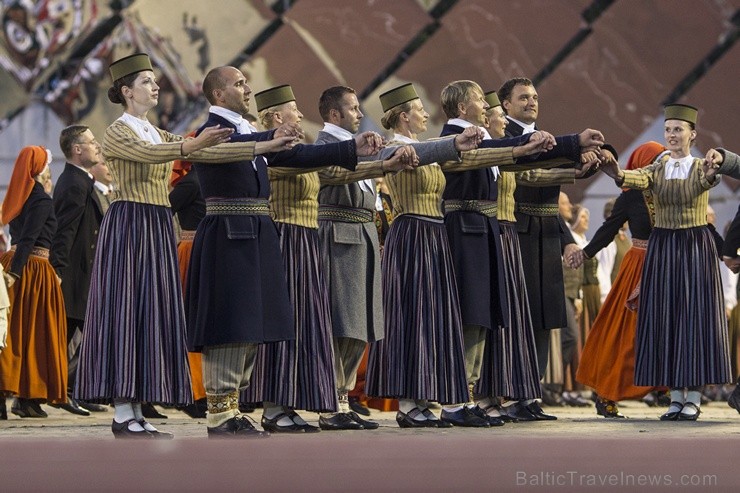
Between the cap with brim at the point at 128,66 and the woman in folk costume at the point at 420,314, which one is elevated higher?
the cap with brim at the point at 128,66

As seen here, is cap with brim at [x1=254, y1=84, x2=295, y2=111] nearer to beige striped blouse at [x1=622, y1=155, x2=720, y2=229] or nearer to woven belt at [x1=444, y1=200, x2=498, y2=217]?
woven belt at [x1=444, y1=200, x2=498, y2=217]

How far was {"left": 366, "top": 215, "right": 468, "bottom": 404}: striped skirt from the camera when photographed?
23.5 ft

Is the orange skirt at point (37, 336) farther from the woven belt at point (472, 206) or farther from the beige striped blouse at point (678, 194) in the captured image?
the beige striped blouse at point (678, 194)

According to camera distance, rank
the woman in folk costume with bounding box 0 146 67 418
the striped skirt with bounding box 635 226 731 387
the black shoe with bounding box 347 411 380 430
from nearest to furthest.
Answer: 1. the black shoe with bounding box 347 411 380 430
2. the striped skirt with bounding box 635 226 731 387
3. the woman in folk costume with bounding box 0 146 67 418

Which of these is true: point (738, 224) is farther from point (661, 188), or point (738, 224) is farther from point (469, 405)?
point (469, 405)

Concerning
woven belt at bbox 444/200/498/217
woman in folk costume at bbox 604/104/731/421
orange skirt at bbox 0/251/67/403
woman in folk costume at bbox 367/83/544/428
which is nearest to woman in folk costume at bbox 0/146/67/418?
orange skirt at bbox 0/251/67/403

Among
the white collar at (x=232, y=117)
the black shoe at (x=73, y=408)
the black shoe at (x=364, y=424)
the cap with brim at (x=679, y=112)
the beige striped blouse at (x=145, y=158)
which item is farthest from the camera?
the black shoe at (x=73, y=408)

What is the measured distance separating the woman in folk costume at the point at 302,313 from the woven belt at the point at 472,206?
2.25 ft

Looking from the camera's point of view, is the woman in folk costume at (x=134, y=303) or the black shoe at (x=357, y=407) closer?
the woman in folk costume at (x=134, y=303)

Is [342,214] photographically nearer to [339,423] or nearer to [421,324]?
[421,324]

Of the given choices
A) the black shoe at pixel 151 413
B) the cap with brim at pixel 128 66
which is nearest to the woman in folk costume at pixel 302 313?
the cap with brim at pixel 128 66

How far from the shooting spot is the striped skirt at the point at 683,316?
7.77 meters

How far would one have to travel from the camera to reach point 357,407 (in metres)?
9.20

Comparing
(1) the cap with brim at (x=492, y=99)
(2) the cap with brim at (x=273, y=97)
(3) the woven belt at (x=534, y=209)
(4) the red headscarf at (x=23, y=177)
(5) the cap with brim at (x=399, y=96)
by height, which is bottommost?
(3) the woven belt at (x=534, y=209)
